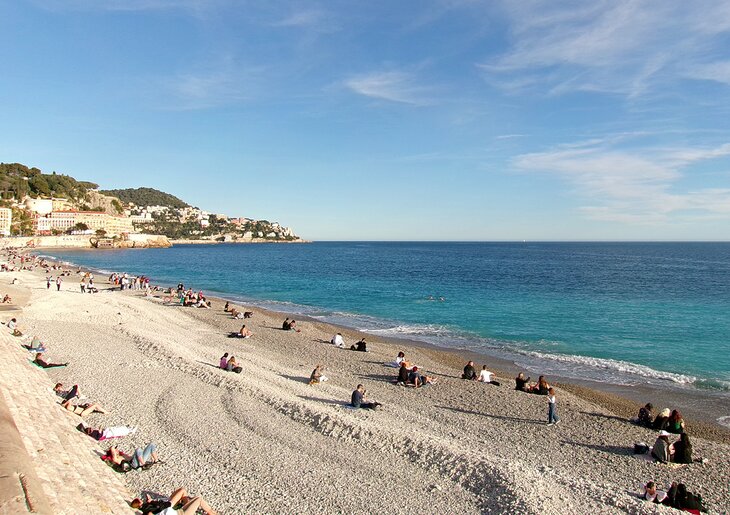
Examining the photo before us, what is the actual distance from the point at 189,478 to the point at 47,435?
3.22m

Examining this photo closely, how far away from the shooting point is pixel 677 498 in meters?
9.22

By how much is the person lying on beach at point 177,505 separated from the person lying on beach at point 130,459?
1754 millimetres

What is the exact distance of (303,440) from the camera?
11.8 meters

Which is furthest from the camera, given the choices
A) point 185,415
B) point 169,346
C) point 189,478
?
point 169,346

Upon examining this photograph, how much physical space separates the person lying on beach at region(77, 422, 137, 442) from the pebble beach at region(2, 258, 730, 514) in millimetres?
266

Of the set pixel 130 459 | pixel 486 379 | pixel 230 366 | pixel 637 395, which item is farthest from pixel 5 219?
pixel 637 395

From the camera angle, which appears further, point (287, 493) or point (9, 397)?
point (9, 397)

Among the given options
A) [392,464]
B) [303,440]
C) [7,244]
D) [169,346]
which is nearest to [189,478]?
[303,440]

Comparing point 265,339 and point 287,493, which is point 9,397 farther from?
point 265,339

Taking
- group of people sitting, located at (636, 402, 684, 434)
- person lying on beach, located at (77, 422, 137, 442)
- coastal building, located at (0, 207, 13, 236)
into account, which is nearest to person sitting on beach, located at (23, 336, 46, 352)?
person lying on beach, located at (77, 422, 137, 442)

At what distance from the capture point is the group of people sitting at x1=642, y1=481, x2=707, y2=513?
915cm

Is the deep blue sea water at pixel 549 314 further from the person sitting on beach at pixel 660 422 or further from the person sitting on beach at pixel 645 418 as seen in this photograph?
the person sitting on beach at pixel 660 422

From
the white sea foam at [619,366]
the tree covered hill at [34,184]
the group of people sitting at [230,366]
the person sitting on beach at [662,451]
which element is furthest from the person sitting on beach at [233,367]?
the tree covered hill at [34,184]

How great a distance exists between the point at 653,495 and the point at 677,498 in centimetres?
43
